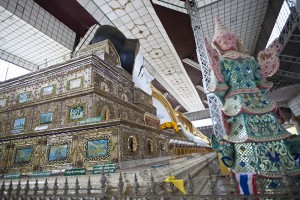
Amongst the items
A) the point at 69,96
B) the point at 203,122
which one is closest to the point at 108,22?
the point at 69,96

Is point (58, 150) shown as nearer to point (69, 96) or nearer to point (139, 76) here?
point (69, 96)

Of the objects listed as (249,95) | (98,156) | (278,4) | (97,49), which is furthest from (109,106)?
(278,4)

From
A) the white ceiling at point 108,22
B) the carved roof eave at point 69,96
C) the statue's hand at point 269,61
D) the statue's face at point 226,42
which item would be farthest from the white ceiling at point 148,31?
the statue's hand at point 269,61

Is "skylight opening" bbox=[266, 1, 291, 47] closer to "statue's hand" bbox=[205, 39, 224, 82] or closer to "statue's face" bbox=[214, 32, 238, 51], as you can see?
"statue's face" bbox=[214, 32, 238, 51]

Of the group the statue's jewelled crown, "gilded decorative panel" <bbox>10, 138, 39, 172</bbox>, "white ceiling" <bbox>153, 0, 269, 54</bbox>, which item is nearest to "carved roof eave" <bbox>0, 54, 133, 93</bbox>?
"gilded decorative panel" <bbox>10, 138, 39, 172</bbox>

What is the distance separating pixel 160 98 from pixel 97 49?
4.62m

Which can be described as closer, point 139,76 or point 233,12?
point 139,76

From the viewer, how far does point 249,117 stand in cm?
172

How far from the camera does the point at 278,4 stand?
8.34m

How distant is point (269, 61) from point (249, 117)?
2.73 ft

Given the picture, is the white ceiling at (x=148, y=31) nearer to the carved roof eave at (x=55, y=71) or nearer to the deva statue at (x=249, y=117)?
the carved roof eave at (x=55, y=71)

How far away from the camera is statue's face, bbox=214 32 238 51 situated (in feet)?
7.18

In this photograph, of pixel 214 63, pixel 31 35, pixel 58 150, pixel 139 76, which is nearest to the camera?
pixel 214 63

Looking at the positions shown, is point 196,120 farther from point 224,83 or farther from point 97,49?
point 224,83
